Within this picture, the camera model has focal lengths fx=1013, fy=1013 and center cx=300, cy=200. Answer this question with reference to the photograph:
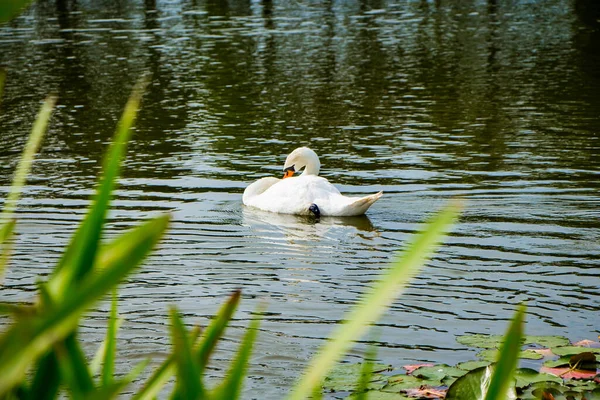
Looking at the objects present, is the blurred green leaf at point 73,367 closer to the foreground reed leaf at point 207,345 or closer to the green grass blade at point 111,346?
the foreground reed leaf at point 207,345

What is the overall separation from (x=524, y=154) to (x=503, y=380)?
1440 centimetres

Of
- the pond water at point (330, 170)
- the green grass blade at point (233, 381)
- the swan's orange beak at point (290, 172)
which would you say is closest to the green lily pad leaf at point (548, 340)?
the pond water at point (330, 170)

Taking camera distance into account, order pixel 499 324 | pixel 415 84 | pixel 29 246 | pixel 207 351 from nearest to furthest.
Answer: pixel 207 351 < pixel 499 324 < pixel 29 246 < pixel 415 84

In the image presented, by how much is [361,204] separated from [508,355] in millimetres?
10421

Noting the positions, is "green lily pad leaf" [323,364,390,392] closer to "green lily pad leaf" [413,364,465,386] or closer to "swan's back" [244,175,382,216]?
"green lily pad leaf" [413,364,465,386]

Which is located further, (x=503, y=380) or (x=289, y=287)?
(x=289, y=287)

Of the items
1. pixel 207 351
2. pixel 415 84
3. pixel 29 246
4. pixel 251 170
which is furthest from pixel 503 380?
pixel 415 84

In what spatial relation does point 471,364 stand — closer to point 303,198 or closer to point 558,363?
point 558,363

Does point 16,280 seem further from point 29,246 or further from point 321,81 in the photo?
point 321,81

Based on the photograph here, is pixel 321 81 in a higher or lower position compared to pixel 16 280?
lower

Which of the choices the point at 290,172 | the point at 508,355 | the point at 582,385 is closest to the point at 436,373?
the point at 582,385

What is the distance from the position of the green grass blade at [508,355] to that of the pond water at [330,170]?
4.98 m

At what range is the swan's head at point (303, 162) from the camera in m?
13.1

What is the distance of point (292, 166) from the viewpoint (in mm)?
13367
